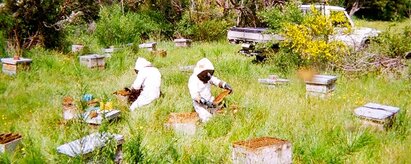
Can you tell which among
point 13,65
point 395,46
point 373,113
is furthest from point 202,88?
point 395,46

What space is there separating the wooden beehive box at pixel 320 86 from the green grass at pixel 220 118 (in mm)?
198

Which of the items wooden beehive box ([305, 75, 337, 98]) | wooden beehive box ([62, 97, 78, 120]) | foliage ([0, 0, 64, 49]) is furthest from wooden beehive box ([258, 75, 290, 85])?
foliage ([0, 0, 64, 49])

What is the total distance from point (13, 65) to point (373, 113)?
25.7ft

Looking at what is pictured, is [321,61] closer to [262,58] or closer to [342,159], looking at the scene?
[262,58]

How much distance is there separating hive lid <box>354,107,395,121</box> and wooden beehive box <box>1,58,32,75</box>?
7.51 metres

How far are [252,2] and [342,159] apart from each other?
13.0 meters

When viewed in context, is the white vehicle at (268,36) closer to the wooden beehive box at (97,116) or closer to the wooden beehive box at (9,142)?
the wooden beehive box at (97,116)

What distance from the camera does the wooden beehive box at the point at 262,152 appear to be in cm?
451

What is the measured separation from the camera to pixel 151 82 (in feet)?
24.5

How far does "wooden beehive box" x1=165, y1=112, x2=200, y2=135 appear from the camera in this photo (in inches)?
243

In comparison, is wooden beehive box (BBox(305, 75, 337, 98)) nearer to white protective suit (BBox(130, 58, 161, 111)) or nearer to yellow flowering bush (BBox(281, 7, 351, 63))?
yellow flowering bush (BBox(281, 7, 351, 63))

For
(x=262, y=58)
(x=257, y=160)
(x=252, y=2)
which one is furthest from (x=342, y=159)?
(x=252, y=2)

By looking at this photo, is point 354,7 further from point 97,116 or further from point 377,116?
point 97,116

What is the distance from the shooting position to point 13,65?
991cm
